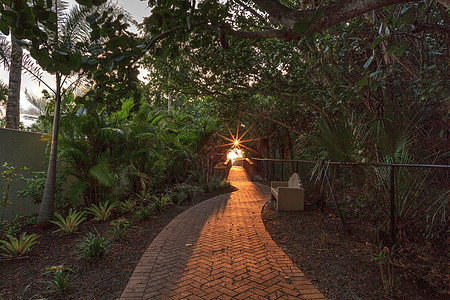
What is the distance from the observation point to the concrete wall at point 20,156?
18.0 ft

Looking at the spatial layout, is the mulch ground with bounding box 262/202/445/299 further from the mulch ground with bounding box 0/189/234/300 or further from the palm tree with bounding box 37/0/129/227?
the palm tree with bounding box 37/0/129/227

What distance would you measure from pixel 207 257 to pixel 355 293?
2036 millimetres

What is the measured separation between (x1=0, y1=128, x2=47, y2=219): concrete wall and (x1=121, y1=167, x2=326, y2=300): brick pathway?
3.48 metres

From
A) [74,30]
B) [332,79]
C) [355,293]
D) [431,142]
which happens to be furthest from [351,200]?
[74,30]

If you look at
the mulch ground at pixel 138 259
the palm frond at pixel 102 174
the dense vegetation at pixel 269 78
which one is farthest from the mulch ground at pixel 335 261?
the palm frond at pixel 102 174

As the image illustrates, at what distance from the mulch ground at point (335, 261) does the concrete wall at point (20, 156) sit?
18.4ft

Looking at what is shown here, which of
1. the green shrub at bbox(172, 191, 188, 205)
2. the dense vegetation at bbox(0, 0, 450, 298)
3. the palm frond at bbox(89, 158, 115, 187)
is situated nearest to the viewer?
the dense vegetation at bbox(0, 0, 450, 298)

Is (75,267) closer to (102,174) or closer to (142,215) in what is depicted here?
(142,215)

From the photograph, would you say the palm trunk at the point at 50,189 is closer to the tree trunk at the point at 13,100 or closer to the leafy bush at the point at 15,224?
the leafy bush at the point at 15,224

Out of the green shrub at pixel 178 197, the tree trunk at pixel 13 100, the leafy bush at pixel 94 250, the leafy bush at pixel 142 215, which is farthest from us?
the tree trunk at pixel 13 100

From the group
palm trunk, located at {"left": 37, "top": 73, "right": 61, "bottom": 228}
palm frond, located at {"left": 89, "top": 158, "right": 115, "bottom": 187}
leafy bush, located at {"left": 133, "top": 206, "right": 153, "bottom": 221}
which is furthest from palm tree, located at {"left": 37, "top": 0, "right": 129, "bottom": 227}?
leafy bush, located at {"left": 133, "top": 206, "right": 153, "bottom": 221}

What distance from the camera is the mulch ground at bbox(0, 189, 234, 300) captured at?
113 inches

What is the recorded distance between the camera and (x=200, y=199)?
9227 millimetres

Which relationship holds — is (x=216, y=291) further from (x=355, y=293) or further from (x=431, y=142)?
(x=431, y=142)
